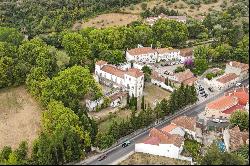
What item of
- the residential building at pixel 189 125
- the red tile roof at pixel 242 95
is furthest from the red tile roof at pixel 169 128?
the red tile roof at pixel 242 95

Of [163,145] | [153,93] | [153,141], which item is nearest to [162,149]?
[163,145]

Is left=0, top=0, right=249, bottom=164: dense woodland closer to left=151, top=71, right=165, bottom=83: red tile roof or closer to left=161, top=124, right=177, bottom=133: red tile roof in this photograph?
left=161, top=124, right=177, bottom=133: red tile roof

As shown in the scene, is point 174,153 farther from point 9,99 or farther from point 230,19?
point 230,19

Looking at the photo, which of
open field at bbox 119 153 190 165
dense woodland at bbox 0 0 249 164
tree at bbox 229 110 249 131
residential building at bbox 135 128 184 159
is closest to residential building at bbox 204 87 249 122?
tree at bbox 229 110 249 131

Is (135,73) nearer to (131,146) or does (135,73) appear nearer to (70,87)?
(70,87)

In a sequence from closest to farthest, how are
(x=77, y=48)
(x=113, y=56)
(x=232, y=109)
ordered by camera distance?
(x=232, y=109)
(x=113, y=56)
(x=77, y=48)

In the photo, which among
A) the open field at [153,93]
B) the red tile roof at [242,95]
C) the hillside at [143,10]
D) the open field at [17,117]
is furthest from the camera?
the hillside at [143,10]

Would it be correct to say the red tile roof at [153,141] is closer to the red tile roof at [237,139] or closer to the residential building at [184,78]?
the red tile roof at [237,139]
